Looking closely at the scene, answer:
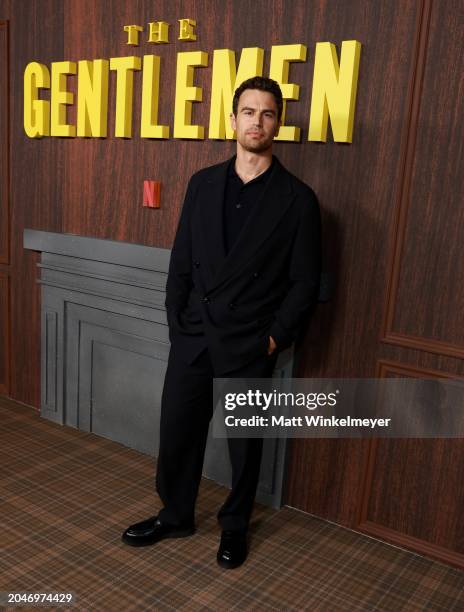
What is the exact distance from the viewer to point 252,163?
7.92 ft

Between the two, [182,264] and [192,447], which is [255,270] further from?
[192,447]

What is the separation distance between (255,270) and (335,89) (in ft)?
2.69

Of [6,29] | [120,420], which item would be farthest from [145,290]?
[6,29]

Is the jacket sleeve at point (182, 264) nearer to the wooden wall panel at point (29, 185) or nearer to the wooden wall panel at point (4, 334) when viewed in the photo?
the wooden wall panel at point (29, 185)

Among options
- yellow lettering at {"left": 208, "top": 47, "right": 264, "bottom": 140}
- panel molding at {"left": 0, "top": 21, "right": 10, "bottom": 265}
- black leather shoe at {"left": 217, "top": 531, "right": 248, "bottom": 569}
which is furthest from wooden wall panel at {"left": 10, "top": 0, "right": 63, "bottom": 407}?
black leather shoe at {"left": 217, "top": 531, "right": 248, "bottom": 569}

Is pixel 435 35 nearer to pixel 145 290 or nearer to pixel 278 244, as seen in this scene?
pixel 278 244

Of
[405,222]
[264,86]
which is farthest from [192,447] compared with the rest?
[264,86]

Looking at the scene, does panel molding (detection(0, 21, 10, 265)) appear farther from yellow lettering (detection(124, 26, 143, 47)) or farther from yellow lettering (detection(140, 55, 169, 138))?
yellow lettering (detection(140, 55, 169, 138))

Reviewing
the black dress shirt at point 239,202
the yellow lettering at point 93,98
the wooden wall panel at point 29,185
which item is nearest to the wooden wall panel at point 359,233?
the black dress shirt at point 239,202

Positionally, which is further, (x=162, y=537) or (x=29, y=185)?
(x=29, y=185)

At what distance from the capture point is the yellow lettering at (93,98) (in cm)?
324

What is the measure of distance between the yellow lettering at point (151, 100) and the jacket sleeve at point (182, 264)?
0.66 metres

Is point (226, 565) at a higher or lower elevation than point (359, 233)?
lower

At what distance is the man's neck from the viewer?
7.90ft
